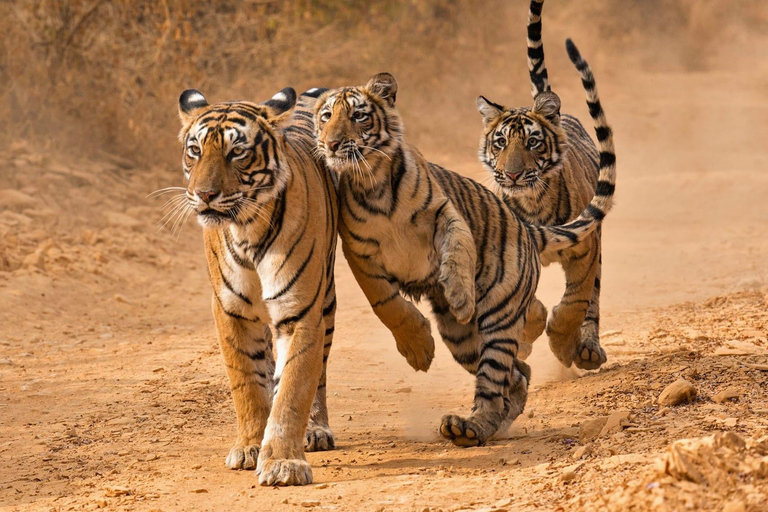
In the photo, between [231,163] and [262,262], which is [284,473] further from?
[231,163]

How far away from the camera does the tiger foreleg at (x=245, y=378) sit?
4.52m

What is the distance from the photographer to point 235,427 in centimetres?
539

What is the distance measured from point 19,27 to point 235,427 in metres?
7.55

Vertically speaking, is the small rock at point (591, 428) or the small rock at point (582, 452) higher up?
the small rock at point (591, 428)

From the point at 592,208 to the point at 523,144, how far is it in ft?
2.22

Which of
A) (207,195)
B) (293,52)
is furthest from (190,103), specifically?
(293,52)

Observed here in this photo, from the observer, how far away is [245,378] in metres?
4.55

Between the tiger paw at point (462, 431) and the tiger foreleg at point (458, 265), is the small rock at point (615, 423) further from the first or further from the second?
the tiger foreleg at point (458, 265)

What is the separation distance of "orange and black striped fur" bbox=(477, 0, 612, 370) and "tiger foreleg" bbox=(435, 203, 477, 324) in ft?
4.57

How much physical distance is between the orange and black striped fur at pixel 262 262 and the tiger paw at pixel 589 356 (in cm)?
223

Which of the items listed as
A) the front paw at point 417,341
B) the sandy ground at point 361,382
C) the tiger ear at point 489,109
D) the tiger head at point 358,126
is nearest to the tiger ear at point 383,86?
the tiger head at point 358,126

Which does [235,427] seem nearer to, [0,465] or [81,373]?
[0,465]

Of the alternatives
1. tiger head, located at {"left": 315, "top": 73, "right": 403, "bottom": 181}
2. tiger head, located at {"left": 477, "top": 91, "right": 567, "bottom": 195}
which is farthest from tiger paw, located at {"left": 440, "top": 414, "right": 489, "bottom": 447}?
tiger head, located at {"left": 477, "top": 91, "right": 567, "bottom": 195}

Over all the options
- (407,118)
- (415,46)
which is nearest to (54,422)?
(407,118)
